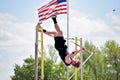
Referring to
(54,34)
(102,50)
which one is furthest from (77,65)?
(102,50)

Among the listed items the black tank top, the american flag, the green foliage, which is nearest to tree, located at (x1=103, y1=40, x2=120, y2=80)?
the green foliage

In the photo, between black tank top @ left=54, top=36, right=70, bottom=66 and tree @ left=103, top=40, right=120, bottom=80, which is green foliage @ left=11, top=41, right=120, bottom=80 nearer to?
tree @ left=103, top=40, right=120, bottom=80

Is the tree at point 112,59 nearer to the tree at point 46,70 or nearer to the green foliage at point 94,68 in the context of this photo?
the green foliage at point 94,68

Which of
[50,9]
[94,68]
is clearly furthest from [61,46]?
[94,68]

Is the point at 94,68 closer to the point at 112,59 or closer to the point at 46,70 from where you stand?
the point at 112,59

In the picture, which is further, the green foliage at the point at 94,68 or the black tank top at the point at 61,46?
the green foliage at the point at 94,68

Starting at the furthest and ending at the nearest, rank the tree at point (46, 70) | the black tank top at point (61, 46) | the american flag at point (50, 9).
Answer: the tree at point (46, 70), the american flag at point (50, 9), the black tank top at point (61, 46)

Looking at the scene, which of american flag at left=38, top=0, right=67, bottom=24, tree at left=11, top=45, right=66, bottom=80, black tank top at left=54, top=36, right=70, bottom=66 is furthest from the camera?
tree at left=11, top=45, right=66, bottom=80

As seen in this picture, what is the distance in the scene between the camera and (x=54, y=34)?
1093 cm

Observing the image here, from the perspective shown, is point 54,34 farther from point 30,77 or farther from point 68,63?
point 30,77

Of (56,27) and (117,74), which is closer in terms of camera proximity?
(56,27)

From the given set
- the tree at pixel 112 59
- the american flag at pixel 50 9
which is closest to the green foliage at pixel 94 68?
the tree at pixel 112 59

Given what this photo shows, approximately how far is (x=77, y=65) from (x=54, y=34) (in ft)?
4.08

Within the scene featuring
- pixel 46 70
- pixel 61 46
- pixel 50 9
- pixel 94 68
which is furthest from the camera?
pixel 94 68
